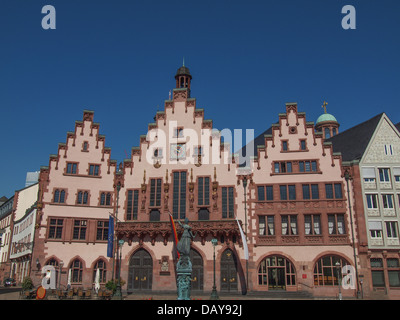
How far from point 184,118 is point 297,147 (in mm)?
13681

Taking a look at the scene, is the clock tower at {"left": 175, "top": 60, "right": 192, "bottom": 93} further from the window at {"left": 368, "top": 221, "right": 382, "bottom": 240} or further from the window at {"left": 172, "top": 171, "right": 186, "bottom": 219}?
the window at {"left": 368, "top": 221, "right": 382, "bottom": 240}

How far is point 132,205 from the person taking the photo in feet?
143

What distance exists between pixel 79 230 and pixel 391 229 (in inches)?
1318

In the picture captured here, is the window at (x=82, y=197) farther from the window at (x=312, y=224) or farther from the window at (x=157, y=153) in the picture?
the window at (x=312, y=224)

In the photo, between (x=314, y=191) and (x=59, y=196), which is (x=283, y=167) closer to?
(x=314, y=191)

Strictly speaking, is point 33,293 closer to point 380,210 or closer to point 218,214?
point 218,214

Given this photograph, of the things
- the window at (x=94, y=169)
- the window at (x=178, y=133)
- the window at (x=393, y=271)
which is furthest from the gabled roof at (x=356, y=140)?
Result: the window at (x=94, y=169)

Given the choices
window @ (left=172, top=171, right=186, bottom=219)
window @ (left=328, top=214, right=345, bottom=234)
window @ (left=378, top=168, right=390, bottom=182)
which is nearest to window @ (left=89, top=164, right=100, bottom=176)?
window @ (left=172, top=171, right=186, bottom=219)

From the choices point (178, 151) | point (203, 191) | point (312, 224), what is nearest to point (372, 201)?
point (312, 224)

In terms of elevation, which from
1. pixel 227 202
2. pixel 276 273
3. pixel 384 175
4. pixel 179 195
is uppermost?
pixel 384 175

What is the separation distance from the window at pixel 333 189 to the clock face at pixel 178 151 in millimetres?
16467

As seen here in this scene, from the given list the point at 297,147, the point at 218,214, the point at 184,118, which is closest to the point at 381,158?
the point at 297,147

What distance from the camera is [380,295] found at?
36.8 m

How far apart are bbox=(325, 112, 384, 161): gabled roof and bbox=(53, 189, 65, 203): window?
32.7 metres
